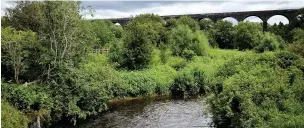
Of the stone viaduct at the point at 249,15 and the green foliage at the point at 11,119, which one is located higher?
the stone viaduct at the point at 249,15

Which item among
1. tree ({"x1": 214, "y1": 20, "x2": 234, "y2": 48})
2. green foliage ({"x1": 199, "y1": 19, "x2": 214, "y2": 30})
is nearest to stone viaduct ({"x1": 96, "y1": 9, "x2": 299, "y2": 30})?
green foliage ({"x1": 199, "y1": 19, "x2": 214, "y2": 30})

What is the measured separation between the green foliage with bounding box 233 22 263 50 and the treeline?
23.3 m

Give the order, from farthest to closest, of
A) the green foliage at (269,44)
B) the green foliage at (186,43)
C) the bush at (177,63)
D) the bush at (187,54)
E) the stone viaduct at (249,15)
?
the stone viaduct at (249,15), the green foliage at (269,44), the green foliage at (186,43), the bush at (187,54), the bush at (177,63)

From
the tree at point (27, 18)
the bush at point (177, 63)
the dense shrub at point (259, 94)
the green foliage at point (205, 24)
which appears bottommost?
the bush at point (177, 63)

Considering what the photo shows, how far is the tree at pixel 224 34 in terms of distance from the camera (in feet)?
253

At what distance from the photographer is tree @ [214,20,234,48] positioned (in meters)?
77.2

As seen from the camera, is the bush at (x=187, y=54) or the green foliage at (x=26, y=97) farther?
the bush at (x=187, y=54)

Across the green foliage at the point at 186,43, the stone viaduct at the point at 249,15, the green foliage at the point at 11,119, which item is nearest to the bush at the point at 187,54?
the green foliage at the point at 186,43

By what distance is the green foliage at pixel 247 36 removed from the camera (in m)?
70.2

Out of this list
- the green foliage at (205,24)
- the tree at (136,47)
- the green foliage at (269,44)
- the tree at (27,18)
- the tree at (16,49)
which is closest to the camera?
the tree at (16,49)

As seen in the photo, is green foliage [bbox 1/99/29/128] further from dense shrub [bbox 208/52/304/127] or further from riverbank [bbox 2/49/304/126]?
dense shrub [bbox 208/52/304/127]

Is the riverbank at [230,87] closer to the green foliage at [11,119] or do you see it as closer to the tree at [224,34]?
the green foliage at [11,119]

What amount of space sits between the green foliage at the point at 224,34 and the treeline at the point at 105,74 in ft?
90.1

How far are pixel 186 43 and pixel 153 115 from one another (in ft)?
87.4
